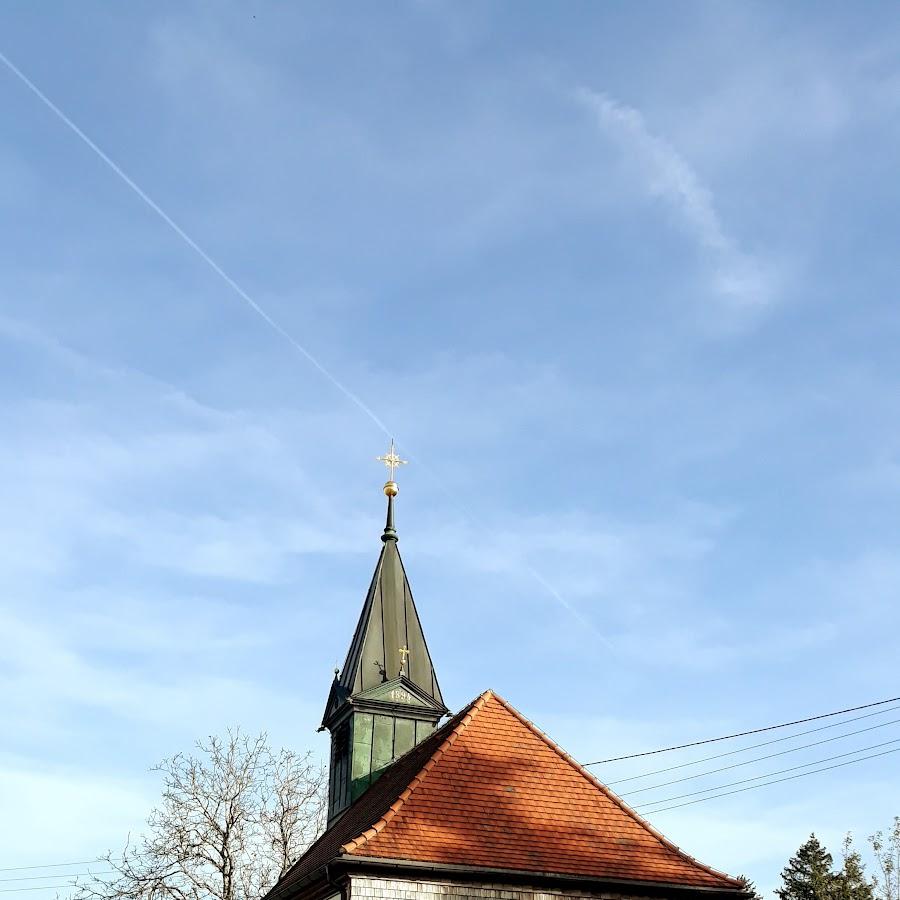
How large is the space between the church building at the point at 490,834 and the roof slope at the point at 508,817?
1.0 inches

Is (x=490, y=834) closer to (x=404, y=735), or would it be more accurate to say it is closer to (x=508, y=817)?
(x=508, y=817)

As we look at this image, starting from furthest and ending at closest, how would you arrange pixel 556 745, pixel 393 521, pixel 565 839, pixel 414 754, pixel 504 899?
pixel 393 521 → pixel 414 754 → pixel 556 745 → pixel 565 839 → pixel 504 899

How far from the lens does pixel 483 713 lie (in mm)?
22703

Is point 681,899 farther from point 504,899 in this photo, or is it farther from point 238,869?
point 238,869

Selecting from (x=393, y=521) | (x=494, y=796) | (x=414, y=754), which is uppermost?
(x=393, y=521)

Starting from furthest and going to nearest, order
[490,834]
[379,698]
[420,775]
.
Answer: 1. [379,698]
2. [420,775]
3. [490,834]

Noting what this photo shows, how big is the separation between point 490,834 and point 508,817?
69 centimetres

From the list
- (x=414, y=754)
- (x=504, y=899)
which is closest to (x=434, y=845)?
(x=504, y=899)

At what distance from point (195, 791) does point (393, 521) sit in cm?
1117

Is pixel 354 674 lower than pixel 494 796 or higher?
higher

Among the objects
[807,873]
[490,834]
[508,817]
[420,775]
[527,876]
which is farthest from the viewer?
[807,873]

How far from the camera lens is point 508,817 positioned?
65.3ft

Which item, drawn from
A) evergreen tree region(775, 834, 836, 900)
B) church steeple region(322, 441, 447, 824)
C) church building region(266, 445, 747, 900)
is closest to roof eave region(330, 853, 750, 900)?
church building region(266, 445, 747, 900)

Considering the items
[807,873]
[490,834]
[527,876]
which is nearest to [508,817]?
[490,834]
